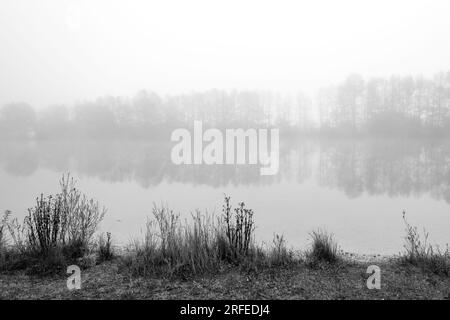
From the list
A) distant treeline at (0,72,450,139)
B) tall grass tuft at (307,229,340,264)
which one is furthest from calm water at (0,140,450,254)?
distant treeline at (0,72,450,139)

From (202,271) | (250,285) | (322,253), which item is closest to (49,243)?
(202,271)

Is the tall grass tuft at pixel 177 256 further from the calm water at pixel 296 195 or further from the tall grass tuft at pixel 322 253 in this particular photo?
the calm water at pixel 296 195

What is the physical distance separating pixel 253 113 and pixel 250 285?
200 feet

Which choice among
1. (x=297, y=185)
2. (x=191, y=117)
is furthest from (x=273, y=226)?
(x=191, y=117)

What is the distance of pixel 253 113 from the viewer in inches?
2509

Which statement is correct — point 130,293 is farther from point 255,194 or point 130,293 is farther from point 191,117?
point 191,117

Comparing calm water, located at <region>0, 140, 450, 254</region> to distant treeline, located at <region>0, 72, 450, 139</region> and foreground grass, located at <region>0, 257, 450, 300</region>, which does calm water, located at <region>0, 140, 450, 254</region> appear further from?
distant treeline, located at <region>0, 72, 450, 139</region>

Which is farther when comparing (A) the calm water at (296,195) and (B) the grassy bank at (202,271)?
(A) the calm water at (296,195)

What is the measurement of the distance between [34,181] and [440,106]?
173 ft

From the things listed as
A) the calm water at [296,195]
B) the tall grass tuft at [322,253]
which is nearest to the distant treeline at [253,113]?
the calm water at [296,195]

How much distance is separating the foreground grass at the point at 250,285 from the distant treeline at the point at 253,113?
51.2 m

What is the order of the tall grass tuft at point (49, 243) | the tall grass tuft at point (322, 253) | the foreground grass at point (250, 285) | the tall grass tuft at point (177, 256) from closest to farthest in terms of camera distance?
Result: the foreground grass at point (250, 285) < the tall grass tuft at point (177, 256) < the tall grass tuft at point (49, 243) < the tall grass tuft at point (322, 253)

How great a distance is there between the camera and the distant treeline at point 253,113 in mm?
49656
